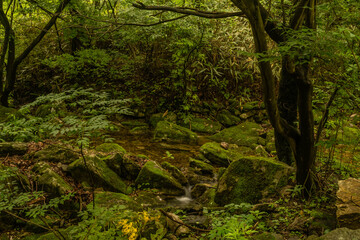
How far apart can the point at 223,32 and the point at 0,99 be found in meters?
8.83

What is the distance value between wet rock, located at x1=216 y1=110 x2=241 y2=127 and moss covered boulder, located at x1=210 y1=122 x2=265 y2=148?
22.4 inches

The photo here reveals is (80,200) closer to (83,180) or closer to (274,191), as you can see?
(83,180)

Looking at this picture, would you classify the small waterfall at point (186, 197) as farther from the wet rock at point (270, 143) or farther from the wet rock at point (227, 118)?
the wet rock at point (227, 118)

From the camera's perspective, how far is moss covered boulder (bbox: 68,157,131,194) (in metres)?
4.46

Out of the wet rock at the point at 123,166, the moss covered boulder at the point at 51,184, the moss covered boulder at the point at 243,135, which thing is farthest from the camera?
the moss covered boulder at the point at 243,135

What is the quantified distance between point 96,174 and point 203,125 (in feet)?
19.5

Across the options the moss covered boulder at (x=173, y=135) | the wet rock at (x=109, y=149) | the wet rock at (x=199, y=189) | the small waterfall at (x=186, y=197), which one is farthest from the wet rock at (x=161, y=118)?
the wet rock at (x=199, y=189)

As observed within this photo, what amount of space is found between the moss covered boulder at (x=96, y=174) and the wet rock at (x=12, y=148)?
3.67 feet

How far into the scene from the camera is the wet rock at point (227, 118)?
10.1m

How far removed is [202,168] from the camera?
21.1ft

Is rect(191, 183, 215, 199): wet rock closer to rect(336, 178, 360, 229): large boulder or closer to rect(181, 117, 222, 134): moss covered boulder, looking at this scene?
rect(336, 178, 360, 229): large boulder

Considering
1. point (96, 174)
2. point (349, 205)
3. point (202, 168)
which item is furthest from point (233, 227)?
point (202, 168)

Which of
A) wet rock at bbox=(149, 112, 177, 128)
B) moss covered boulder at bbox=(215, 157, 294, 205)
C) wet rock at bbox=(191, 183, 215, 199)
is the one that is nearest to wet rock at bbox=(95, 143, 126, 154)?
wet rock at bbox=(191, 183, 215, 199)

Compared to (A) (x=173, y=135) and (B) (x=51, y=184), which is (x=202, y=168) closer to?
(A) (x=173, y=135)
